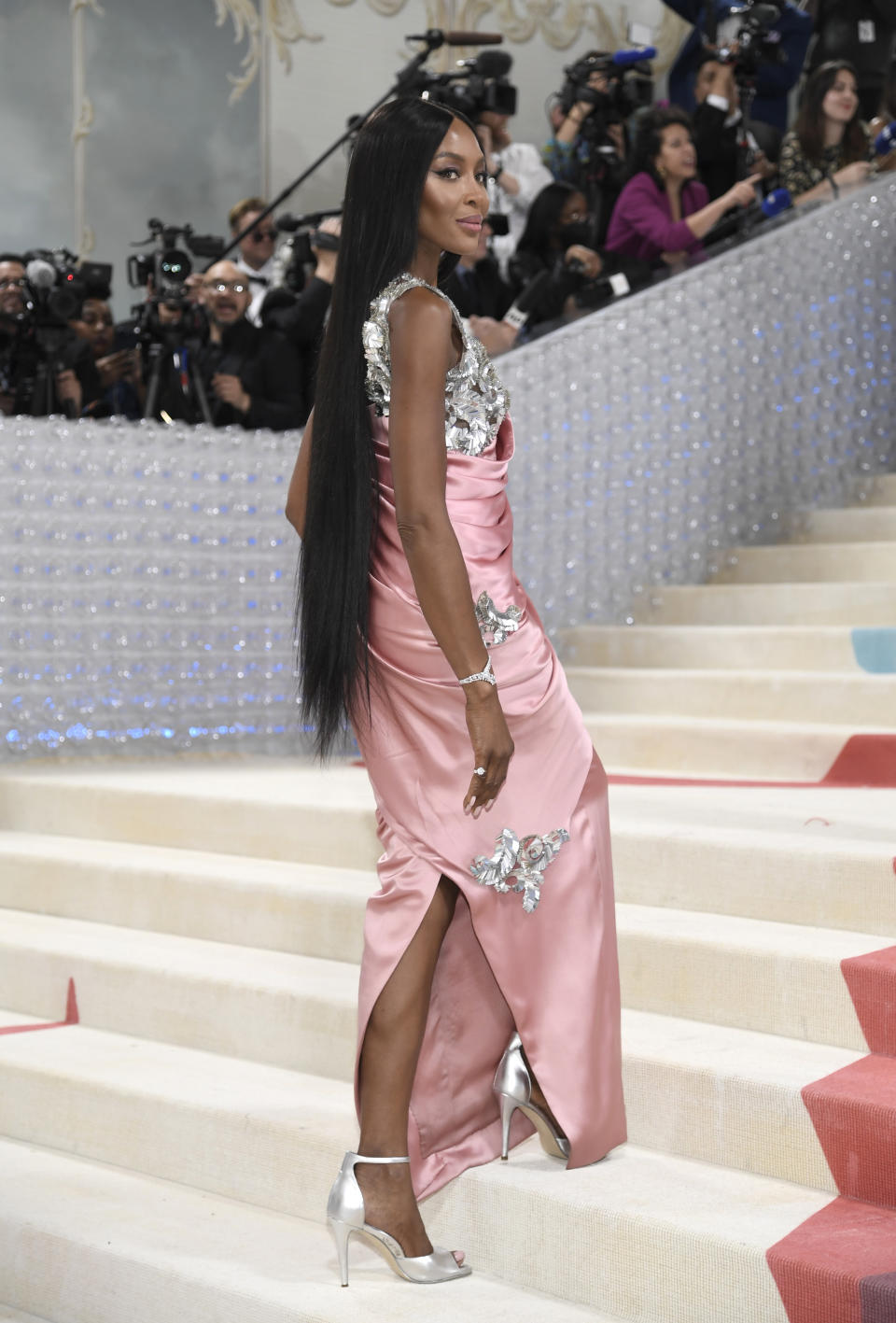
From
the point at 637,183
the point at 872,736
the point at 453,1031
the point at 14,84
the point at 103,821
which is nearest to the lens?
the point at 453,1031

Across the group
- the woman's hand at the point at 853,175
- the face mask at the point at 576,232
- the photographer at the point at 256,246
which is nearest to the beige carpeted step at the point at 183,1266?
the face mask at the point at 576,232

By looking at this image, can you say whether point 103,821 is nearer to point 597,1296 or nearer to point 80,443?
point 80,443

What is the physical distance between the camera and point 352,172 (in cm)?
185

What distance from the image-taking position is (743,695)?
148 inches

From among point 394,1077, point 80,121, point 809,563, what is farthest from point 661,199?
point 394,1077

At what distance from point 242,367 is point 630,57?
1997 millimetres

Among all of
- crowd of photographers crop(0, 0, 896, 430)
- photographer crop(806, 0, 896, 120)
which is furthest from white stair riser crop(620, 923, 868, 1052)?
photographer crop(806, 0, 896, 120)

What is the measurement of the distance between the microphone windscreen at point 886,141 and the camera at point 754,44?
423 millimetres

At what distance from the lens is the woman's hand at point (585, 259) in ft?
15.7

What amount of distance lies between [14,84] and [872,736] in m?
5.01

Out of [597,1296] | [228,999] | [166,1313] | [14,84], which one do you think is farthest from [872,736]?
[14,84]

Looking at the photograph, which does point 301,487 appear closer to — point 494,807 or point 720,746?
point 494,807

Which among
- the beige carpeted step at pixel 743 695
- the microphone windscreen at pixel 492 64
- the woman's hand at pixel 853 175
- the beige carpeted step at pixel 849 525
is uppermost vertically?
the microphone windscreen at pixel 492 64

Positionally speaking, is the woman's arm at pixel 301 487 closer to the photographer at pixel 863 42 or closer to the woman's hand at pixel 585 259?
the woman's hand at pixel 585 259
